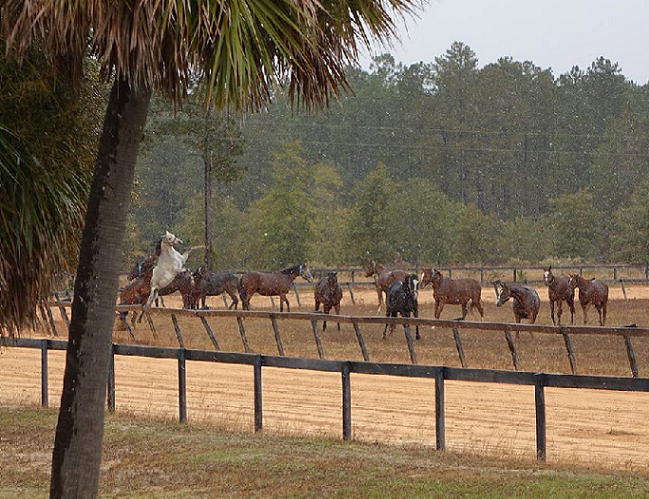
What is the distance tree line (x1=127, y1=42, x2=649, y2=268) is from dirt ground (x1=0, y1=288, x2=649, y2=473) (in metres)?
48.0

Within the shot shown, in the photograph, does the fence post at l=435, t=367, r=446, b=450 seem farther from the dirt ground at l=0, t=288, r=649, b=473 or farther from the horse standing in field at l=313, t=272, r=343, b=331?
the horse standing in field at l=313, t=272, r=343, b=331

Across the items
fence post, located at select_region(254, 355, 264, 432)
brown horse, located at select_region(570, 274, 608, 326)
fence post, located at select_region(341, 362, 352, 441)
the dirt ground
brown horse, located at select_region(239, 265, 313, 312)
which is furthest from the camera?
brown horse, located at select_region(239, 265, 313, 312)

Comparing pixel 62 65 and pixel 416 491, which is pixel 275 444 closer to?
pixel 416 491

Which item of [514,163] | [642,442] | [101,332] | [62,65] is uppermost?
[514,163]

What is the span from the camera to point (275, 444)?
480 inches

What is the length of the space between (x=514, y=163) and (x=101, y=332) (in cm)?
9511

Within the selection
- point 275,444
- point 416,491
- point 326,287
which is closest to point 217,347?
point 326,287

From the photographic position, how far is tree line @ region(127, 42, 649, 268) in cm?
7088

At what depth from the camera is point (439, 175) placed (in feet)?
333

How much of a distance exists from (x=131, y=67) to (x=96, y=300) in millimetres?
1654

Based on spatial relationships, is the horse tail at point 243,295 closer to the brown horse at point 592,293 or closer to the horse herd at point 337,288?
the horse herd at point 337,288

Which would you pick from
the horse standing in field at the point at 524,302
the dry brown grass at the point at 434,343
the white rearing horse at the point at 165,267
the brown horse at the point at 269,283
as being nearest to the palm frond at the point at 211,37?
the dry brown grass at the point at 434,343

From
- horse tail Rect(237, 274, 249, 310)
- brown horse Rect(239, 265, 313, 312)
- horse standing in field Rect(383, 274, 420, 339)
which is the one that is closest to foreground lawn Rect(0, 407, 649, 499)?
horse standing in field Rect(383, 274, 420, 339)

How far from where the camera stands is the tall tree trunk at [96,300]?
844cm
